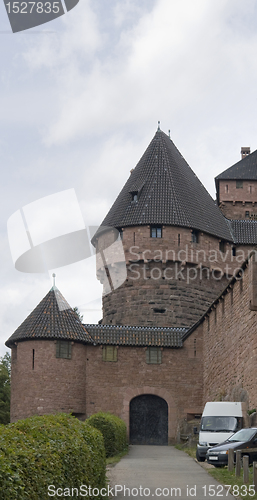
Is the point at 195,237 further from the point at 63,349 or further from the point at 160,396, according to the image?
the point at 63,349

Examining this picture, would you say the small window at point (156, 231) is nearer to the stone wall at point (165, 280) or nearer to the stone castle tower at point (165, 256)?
the stone castle tower at point (165, 256)

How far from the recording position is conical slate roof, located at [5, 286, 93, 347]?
93.5ft

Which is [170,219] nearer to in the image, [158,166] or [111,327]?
[158,166]

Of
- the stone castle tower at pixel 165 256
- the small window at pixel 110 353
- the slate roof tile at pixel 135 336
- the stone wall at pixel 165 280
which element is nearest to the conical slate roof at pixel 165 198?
the stone castle tower at pixel 165 256

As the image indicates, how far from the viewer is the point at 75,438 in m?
8.66

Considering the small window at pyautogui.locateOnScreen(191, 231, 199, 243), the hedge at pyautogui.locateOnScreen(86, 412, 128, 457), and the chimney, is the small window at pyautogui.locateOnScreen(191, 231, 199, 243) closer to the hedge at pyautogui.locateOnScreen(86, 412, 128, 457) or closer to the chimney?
the hedge at pyautogui.locateOnScreen(86, 412, 128, 457)

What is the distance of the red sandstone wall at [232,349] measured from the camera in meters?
20.4

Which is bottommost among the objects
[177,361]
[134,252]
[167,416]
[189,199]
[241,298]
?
[167,416]

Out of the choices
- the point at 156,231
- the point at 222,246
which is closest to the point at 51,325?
the point at 156,231

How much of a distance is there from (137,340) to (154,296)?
4718mm

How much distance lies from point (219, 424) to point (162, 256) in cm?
1657

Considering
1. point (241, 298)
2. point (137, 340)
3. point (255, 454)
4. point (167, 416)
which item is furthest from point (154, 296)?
point (255, 454)

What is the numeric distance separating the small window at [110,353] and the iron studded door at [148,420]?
77.6 inches

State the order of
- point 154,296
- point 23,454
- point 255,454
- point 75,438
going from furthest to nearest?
point 154,296, point 255,454, point 75,438, point 23,454
